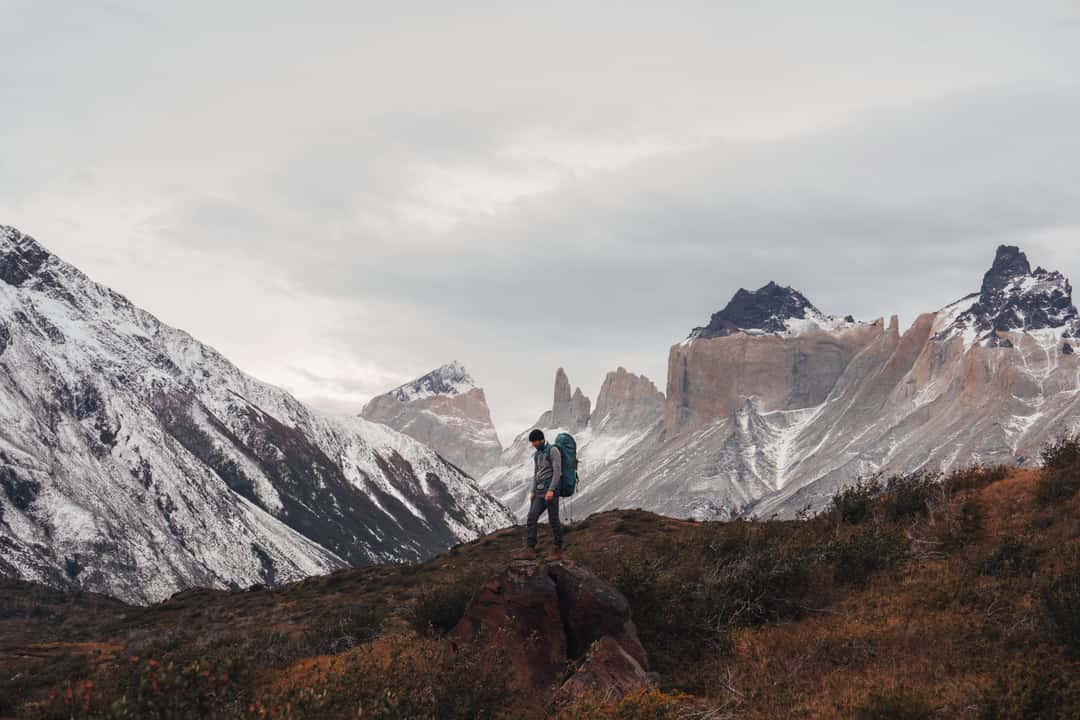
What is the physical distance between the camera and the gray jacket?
17328 millimetres

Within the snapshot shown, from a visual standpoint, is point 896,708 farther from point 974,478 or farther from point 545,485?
point 974,478

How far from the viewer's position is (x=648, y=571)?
15.7 metres

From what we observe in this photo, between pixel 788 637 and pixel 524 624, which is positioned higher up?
pixel 524 624

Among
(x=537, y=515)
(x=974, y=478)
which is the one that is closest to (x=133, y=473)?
(x=537, y=515)

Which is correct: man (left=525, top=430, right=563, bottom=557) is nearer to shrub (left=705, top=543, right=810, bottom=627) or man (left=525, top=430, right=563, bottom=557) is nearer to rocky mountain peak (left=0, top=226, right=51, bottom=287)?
shrub (left=705, top=543, right=810, bottom=627)

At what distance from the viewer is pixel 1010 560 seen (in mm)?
15555

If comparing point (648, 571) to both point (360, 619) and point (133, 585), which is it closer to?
point (360, 619)

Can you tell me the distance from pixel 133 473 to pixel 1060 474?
428 ft

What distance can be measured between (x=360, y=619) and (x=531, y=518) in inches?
211

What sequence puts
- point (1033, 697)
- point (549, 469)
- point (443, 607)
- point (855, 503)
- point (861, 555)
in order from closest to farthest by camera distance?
point (1033, 697) < point (443, 607) < point (861, 555) < point (549, 469) < point (855, 503)

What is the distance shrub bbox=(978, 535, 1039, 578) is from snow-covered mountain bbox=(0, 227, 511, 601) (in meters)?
98.9

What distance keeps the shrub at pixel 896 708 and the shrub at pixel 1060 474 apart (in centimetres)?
996

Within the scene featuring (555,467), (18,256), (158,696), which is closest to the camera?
(158,696)

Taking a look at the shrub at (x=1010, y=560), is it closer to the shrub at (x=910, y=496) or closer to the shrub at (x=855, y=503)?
the shrub at (x=910, y=496)
